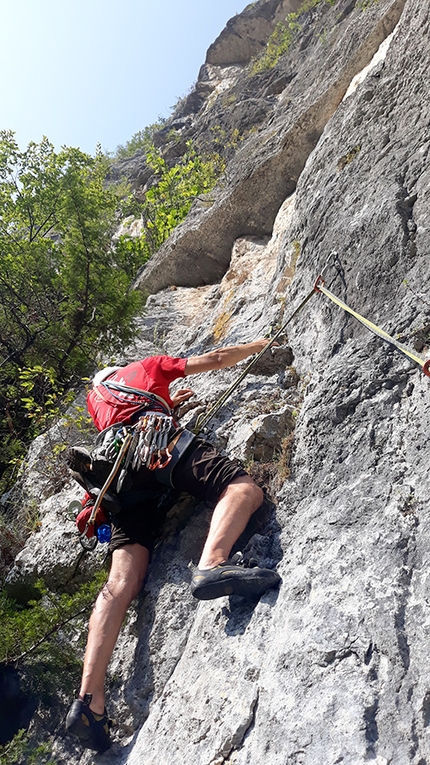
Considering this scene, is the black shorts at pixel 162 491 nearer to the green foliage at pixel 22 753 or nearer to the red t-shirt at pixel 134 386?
the red t-shirt at pixel 134 386

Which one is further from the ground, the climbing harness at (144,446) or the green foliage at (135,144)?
the green foliage at (135,144)

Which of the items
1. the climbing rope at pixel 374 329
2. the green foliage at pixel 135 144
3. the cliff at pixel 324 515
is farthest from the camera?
the green foliage at pixel 135 144

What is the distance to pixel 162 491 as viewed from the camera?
3574 millimetres

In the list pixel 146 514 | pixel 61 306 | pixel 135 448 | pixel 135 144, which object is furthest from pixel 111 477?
pixel 135 144

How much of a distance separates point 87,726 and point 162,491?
1.33 metres

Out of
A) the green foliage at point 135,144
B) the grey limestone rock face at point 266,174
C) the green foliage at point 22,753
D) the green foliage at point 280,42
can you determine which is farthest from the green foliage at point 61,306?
the green foliage at point 135,144

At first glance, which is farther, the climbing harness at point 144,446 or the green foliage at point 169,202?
the green foliage at point 169,202

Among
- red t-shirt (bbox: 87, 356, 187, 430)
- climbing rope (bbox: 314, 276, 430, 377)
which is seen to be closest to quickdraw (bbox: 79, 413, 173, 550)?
red t-shirt (bbox: 87, 356, 187, 430)

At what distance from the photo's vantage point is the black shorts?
3291 millimetres

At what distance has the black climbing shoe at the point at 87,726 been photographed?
2.71 metres

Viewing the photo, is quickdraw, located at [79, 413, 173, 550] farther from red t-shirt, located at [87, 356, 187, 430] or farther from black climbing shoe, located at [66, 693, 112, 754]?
black climbing shoe, located at [66, 693, 112, 754]

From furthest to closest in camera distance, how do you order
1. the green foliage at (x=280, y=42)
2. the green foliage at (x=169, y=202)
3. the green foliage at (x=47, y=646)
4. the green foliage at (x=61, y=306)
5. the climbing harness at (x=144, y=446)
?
the green foliage at (x=280, y=42)
the green foliage at (x=169, y=202)
the green foliage at (x=61, y=306)
the climbing harness at (x=144, y=446)
the green foliage at (x=47, y=646)

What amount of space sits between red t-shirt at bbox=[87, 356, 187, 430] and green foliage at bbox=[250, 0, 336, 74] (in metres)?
15.0

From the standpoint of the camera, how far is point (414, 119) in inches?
163
